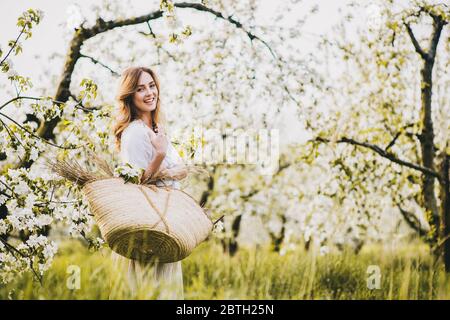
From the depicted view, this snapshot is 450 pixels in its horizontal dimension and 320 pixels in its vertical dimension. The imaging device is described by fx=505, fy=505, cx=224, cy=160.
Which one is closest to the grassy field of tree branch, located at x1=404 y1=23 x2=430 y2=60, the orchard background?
the orchard background

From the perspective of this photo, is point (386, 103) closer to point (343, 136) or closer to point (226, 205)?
point (343, 136)

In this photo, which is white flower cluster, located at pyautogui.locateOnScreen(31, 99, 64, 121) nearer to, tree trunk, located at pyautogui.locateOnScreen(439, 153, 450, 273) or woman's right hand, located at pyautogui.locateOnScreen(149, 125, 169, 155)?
woman's right hand, located at pyautogui.locateOnScreen(149, 125, 169, 155)

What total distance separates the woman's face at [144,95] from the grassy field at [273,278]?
87cm

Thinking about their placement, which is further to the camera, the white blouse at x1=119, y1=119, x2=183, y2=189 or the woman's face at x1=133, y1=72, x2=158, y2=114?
the woman's face at x1=133, y1=72, x2=158, y2=114

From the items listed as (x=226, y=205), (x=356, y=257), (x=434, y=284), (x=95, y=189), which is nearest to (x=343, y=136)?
(x=356, y=257)

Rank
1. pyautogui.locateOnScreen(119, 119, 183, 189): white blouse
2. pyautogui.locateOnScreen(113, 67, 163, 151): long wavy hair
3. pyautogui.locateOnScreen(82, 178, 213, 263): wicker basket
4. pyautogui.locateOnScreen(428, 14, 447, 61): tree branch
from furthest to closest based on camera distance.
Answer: pyautogui.locateOnScreen(428, 14, 447, 61): tree branch, pyautogui.locateOnScreen(113, 67, 163, 151): long wavy hair, pyautogui.locateOnScreen(119, 119, 183, 189): white blouse, pyautogui.locateOnScreen(82, 178, 213, 263): wicker basket

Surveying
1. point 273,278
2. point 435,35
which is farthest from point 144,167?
point 435,35

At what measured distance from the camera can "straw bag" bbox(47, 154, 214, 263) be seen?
2150mm

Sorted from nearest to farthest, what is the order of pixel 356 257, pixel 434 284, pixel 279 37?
1. pixel 434 284
2. pixel 356 257
3. pixel 279 37

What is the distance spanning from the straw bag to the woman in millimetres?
121

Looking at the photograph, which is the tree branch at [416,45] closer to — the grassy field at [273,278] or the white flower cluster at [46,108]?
the grassy field at [273,278]
